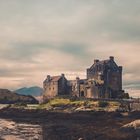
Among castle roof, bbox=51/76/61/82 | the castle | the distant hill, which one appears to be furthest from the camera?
the distant hill

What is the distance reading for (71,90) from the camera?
13738cm

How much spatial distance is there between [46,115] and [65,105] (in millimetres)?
16608

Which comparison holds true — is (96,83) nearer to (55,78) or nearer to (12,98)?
(55,78)

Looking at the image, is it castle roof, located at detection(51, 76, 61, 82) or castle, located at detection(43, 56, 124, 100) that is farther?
castle roof, located at detection(51, 76, 61, 82)

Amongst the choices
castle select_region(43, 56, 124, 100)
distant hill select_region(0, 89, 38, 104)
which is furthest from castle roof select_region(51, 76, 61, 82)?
distant hill select_region(0, 89, 38, 104)

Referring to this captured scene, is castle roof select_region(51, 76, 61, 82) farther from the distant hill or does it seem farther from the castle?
the distant hill

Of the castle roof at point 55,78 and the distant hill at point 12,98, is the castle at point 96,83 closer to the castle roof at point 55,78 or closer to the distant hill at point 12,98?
the castle roof at point 55,78

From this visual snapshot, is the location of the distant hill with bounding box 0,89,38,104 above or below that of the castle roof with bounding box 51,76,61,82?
below

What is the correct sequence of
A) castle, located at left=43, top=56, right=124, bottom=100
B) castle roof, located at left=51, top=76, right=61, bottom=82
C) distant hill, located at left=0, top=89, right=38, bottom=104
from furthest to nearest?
1. distant hill, located at left=0, top=89, right=38, bottom=104
2. castle roof, located at left=51, top=76, right=61, bottom=82
3. castle, located at left=43, top=56, right=124, bottom=100

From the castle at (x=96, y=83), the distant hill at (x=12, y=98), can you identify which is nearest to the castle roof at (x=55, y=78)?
the castle at (x=96, y=83)

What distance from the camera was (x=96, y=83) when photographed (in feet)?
410

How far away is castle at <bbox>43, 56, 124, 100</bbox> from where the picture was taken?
4884 inches

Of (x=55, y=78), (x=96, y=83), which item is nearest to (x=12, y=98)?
(x=55, y=78)

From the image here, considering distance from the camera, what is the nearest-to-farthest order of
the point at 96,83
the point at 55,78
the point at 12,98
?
the point at 96,83, the point at 55,78, the point at 12,98
